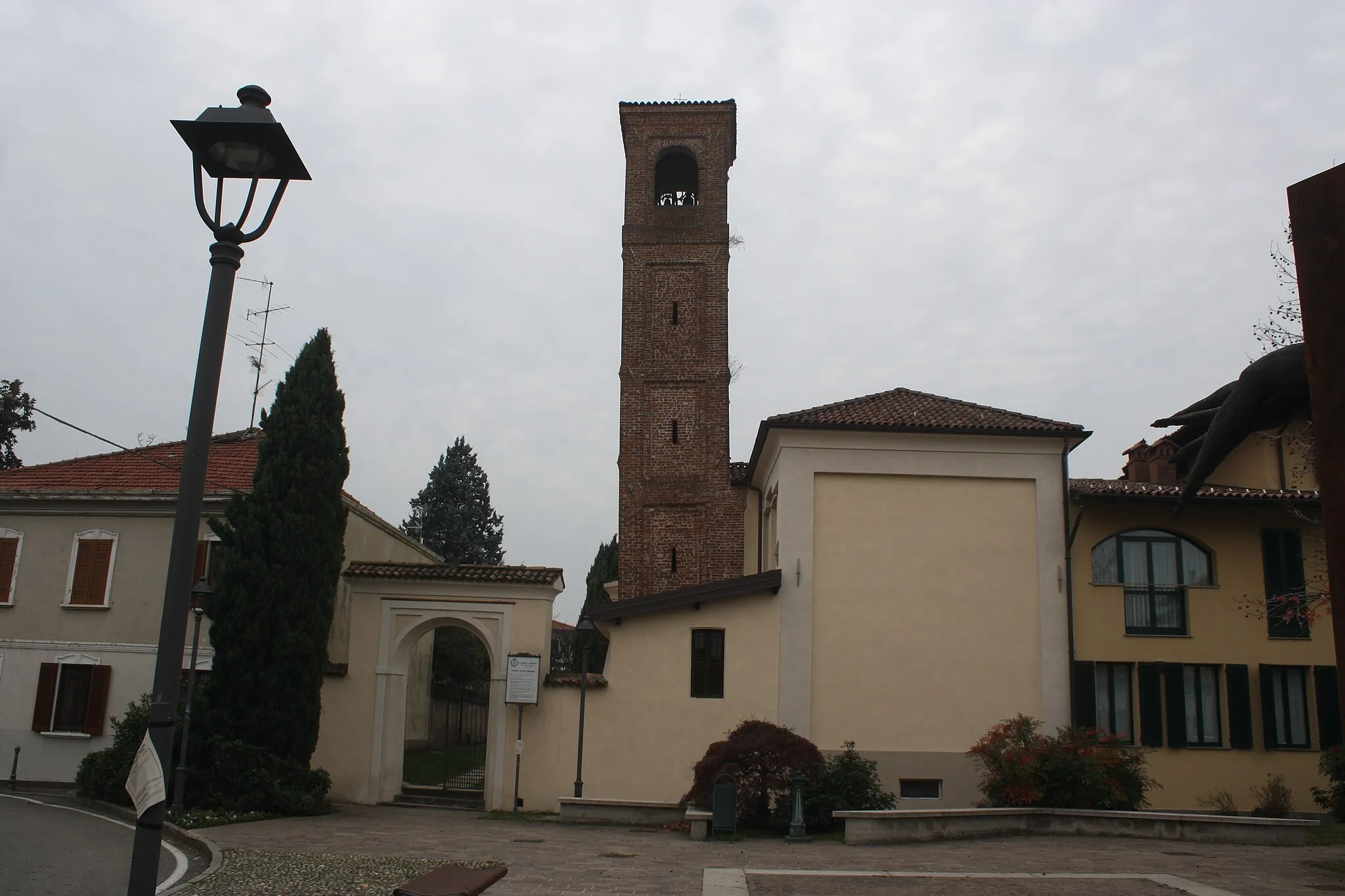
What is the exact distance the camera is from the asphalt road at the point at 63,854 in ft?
35.0

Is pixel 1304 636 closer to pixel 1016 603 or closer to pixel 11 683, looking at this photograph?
pixel 1016 603

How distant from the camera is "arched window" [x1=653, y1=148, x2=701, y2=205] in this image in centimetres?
3072

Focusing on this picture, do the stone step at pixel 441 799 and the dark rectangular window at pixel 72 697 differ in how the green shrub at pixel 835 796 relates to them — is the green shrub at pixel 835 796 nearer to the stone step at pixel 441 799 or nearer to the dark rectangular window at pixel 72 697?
the stone step at pixel 441 799

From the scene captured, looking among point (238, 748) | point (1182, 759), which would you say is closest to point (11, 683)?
point (238, 748)

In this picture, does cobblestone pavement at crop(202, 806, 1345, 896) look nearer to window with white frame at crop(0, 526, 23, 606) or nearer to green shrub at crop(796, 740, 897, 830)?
green shrub at crop(796, 740, 897, 830)

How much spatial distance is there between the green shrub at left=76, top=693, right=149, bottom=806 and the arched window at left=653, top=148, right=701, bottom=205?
1935cm

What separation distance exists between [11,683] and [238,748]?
299 inches

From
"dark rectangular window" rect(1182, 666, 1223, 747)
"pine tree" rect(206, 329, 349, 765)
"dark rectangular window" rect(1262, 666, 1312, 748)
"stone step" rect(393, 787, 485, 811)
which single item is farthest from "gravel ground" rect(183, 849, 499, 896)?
"dark rectangular window" rect(1262, 666, 1312, 748)

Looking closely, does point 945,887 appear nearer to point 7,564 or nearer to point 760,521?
point 760,521

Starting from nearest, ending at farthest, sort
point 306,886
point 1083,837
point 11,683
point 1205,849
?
1. point 306,886
2. point 1205,849
3. point 1083,837
4. point 11,683

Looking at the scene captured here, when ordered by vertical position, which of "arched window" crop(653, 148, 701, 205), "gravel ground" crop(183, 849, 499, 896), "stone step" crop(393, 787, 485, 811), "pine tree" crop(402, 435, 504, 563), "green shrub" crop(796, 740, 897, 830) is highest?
"arched window" crop(653, 148, 701, 205)

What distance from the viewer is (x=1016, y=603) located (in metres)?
20.8

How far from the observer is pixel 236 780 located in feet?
57.8

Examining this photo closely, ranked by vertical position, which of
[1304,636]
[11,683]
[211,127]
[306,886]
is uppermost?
[211,127]
